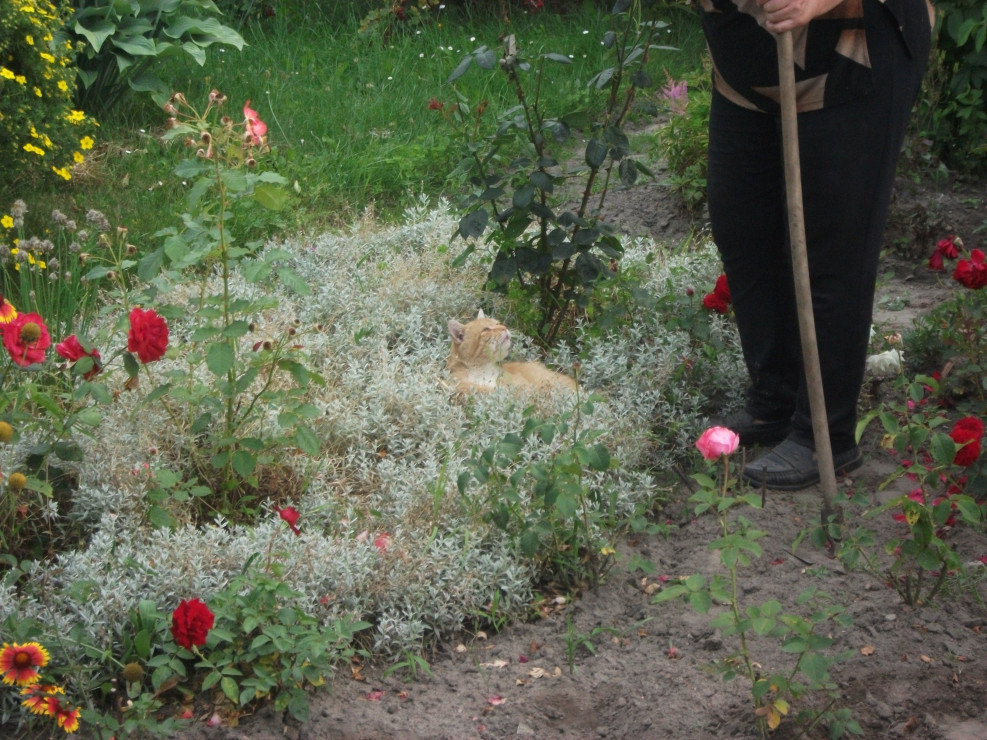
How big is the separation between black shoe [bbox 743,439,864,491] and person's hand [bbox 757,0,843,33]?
1.30 metres

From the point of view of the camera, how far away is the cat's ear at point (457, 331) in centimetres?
371

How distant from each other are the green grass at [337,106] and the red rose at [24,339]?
2.35 metres

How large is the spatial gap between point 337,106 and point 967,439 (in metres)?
5.11

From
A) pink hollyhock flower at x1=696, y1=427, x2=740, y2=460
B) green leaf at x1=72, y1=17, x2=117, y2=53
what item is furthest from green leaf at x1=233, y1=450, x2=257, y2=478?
green leaf at x1=72, y1=17, x2=117, y2=53

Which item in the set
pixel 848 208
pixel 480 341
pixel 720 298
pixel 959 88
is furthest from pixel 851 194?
pixel 959 88

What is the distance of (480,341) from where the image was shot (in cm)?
368

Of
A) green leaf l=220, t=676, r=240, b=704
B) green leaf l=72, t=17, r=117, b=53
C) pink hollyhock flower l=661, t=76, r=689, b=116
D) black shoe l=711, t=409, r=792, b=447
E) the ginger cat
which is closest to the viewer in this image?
green leaf l=220, t=676, r=240, b=704

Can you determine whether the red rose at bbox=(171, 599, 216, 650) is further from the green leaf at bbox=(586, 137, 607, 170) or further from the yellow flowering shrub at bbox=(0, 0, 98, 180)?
the yellow flowering shrub at bbox=(0, 0, 98, 180)

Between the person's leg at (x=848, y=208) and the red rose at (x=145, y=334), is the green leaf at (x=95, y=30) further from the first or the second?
the person's leg at (x=848, y=208)

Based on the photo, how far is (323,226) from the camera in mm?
5258

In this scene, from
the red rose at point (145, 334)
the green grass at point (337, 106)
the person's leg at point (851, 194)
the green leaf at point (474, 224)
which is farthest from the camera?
the green grass at point (337, 106)

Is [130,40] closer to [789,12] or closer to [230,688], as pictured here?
[789,12]

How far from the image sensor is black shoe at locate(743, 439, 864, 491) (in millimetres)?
3271

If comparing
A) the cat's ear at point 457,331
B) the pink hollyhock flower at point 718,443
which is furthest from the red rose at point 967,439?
the cat's ear at point 457,331
